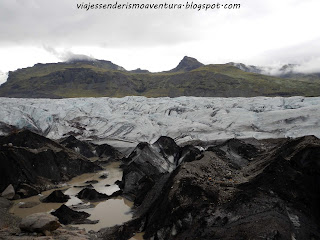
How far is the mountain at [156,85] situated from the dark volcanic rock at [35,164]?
91903 millimetres

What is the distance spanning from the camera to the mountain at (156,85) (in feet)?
356

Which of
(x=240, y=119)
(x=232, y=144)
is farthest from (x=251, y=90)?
(x=232, y=144)

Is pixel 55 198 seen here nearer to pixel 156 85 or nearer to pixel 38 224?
pixel 38 224

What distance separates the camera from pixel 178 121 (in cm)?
3322

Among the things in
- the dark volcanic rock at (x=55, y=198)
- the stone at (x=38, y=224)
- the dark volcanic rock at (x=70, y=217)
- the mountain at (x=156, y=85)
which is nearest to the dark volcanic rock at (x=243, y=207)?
the dark volcanic rock at (x=70, y=217)

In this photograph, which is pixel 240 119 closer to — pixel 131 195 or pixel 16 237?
pixel 131 195

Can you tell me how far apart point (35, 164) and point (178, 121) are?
1811cm

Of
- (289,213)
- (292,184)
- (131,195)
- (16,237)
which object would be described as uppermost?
(292,184)

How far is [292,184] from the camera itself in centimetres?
927

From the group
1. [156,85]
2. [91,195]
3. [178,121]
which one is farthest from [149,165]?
[156,85]

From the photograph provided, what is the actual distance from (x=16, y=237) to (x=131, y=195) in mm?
7551

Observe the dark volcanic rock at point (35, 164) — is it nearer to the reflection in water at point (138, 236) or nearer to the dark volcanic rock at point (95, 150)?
the dark volcanic rock at point (95, 150)

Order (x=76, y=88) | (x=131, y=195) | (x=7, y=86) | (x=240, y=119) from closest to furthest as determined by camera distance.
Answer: (x=131, y=195) → (x=240, y=119) → (x=76, y=88) → (x=7, y=86)

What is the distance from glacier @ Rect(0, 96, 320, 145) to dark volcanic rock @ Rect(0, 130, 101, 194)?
8.43 m
